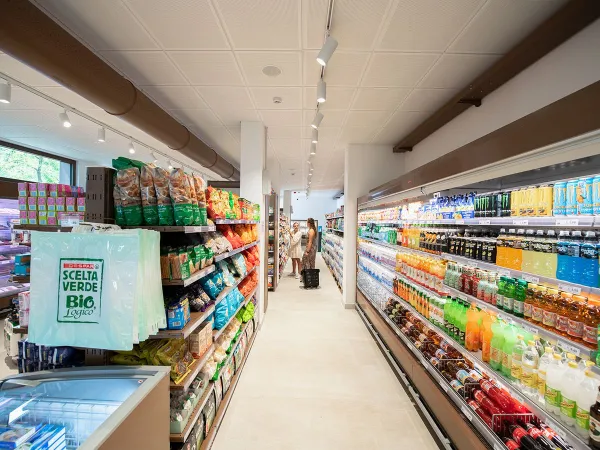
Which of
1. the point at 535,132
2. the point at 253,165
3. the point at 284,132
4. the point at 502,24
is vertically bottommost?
the point at 535,132

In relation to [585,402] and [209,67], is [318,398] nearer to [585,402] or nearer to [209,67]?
[585,402]

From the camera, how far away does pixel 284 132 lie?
241 inches

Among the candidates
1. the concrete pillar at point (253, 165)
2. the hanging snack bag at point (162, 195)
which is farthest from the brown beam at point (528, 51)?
the hanging snack bag at point (162, 195)

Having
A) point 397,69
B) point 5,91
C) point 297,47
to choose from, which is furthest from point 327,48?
point 5,91

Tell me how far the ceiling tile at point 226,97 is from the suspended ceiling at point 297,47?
2cm

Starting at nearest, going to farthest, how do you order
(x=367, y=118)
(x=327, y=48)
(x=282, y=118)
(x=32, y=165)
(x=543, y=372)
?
(x=543, y=372)
(x=327, y=48)
(x=367, y=118)
(x=282, y=118)
(x=32, y=165)

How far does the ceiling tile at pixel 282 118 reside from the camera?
4.92 meters

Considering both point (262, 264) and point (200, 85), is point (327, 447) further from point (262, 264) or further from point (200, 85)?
point (200, 85)

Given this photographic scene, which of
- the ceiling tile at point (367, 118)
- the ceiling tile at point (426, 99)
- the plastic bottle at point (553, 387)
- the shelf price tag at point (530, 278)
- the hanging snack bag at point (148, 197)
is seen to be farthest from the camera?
the ceiling tile at point (367, 118)

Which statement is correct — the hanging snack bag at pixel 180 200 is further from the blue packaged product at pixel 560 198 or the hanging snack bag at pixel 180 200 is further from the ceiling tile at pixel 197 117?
the ceiling tile at pixel 197 117

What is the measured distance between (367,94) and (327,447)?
4053mm

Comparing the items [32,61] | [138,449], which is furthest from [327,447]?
[32,61]

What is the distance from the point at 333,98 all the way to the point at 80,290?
3.88 metres

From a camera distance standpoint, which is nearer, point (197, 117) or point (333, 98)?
point (333, 98)
